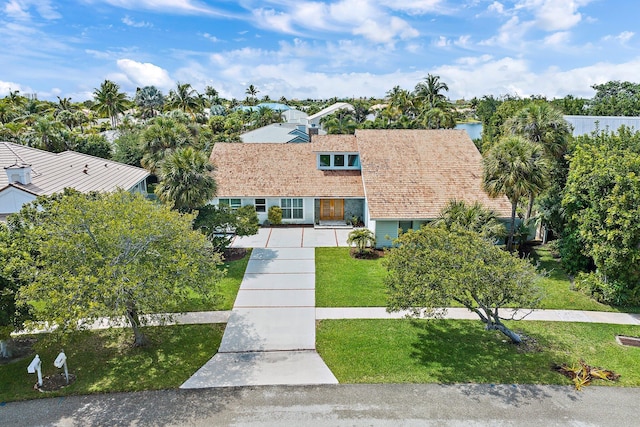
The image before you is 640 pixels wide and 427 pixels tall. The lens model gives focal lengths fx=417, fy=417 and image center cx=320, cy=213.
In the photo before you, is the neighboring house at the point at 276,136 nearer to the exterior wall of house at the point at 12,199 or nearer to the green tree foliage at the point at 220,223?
the green tree foliage at the point at 220,223

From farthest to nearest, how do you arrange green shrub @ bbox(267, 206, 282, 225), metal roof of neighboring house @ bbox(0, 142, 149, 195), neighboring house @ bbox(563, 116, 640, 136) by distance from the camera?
neighboring house @ bbox(563, 116, 640, 136), green shrub @ bbox(267, 206, 282, 225), metal roof of neighboring house @ bbox(0, 142, 149, 195)

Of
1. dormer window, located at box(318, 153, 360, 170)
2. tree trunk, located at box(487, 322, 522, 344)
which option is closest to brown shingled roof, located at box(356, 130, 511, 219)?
dormer window, located at box(318, 153, 360, 170)

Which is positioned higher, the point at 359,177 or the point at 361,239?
the point at 359,177

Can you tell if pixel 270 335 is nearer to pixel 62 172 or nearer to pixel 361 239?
pixel 361 239

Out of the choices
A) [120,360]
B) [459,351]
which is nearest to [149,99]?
[120,360]

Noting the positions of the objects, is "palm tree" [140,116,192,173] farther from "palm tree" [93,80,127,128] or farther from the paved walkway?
"palm tree" [93,80,127,128]

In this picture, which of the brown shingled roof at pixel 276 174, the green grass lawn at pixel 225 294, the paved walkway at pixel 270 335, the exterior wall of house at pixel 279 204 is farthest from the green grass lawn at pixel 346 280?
the brown shingled roof at pixel 276 174

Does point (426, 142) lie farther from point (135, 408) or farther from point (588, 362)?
point (135, 408)

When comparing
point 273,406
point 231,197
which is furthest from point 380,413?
point 231,197
